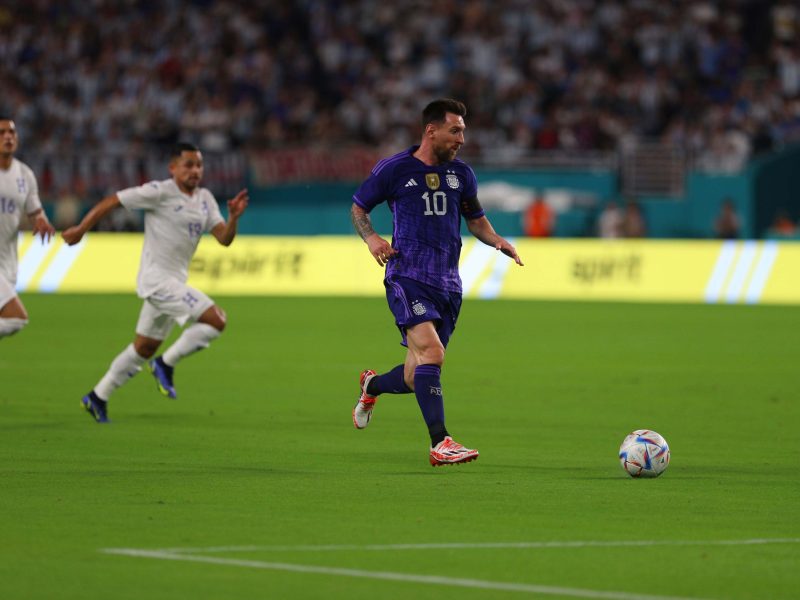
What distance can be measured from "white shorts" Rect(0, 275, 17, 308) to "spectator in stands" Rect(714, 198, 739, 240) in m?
22.7

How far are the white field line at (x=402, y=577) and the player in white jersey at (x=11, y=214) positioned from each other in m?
6.68

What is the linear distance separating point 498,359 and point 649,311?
801 cm

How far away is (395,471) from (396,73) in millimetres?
29832

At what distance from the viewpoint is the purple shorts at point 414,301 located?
11.0m

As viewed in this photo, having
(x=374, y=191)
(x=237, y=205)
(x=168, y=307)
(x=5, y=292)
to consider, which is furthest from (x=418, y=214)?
(x=5, y=292)

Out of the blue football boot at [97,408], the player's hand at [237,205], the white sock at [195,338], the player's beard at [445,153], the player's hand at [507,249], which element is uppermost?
the player's beard at [445,153]

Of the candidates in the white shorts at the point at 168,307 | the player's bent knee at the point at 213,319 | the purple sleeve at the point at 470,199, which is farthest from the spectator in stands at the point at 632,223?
the purple sleeve at the point at 470,199

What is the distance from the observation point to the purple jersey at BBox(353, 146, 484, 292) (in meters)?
11.1

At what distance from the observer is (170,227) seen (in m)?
14.7

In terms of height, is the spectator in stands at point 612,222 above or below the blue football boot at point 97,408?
above

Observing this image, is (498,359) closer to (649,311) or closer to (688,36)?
(649,311)

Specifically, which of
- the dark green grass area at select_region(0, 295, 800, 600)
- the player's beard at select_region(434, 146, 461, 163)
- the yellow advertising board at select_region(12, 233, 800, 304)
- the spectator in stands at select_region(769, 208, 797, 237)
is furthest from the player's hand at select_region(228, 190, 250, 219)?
the spectator in stands at select_region(769, 208, 797, 237)

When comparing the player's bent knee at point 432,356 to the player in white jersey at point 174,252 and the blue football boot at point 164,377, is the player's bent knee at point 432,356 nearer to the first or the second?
the player in white jersey at point 174,252

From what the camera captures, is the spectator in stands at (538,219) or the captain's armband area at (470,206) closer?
the captain's armband area at (470,206)
